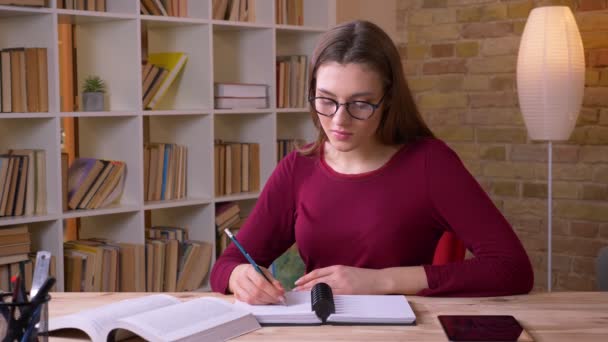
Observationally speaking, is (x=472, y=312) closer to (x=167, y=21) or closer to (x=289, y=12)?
(x=167, y=21)

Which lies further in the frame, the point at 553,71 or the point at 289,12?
the point at 289,12

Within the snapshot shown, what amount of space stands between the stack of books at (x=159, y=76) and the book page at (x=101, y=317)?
1.93 m

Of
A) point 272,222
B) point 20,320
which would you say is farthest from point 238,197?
point 20,320

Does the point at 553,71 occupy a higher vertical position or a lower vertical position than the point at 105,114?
higher

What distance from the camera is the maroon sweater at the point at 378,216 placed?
192 centimetres

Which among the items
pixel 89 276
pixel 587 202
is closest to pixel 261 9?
pixel 89 276

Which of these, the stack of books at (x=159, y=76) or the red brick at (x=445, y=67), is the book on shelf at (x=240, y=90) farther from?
the red brick at (x=445, y=67)

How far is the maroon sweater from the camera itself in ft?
6.31

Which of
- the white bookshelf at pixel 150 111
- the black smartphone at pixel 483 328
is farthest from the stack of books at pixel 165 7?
the black smartphone at pixel 483 328

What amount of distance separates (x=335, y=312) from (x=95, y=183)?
1.93 metres

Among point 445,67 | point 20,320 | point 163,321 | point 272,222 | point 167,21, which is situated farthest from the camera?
point 445,67

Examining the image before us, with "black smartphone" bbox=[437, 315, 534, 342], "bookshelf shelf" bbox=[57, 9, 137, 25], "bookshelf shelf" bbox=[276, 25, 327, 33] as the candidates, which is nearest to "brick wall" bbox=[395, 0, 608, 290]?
"bookshelf shelf" bbox=[276, 25, 327, 33]

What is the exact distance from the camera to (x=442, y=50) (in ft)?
13.8

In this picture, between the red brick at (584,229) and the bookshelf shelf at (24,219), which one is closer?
the bookshelf shelf at (24,219)
